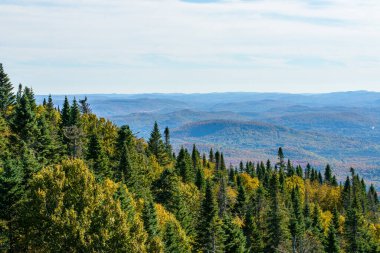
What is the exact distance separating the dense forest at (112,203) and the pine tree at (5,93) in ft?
0.71

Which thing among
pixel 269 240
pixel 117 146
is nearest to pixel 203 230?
pixel 269 240

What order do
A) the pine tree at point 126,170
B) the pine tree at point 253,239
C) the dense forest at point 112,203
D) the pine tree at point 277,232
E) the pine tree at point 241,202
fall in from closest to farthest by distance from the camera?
the dense forest at point 112,203, the pine tree at point 126,170, the pine tree at point 253,239, the pine tree at point 277,232, the pine tree at point 241,202

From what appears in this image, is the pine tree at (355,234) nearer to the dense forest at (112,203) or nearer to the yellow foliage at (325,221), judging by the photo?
the dense forest at (112,203)

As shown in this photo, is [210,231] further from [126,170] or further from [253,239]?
[253,239]

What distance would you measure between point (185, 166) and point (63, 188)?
76.6m

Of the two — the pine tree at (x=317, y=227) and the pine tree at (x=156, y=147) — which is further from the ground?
the pine tree at (x=156, y=147)

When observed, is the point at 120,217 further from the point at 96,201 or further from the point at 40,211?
the point at 40,211

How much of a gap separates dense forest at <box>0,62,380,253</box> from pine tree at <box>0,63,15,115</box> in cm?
22

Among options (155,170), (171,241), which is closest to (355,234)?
(155,170)

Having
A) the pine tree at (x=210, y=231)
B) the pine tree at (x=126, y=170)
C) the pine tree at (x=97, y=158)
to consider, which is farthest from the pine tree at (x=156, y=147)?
the pine tree at (x=210, y=231)

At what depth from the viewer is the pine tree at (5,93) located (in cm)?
10430

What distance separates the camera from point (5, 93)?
106062 millimetres

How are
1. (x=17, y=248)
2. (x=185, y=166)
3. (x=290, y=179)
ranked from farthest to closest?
(x=290, y=179), (x=185, y=166), (x=17, y=248)

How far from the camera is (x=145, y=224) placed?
6700 centimetres
